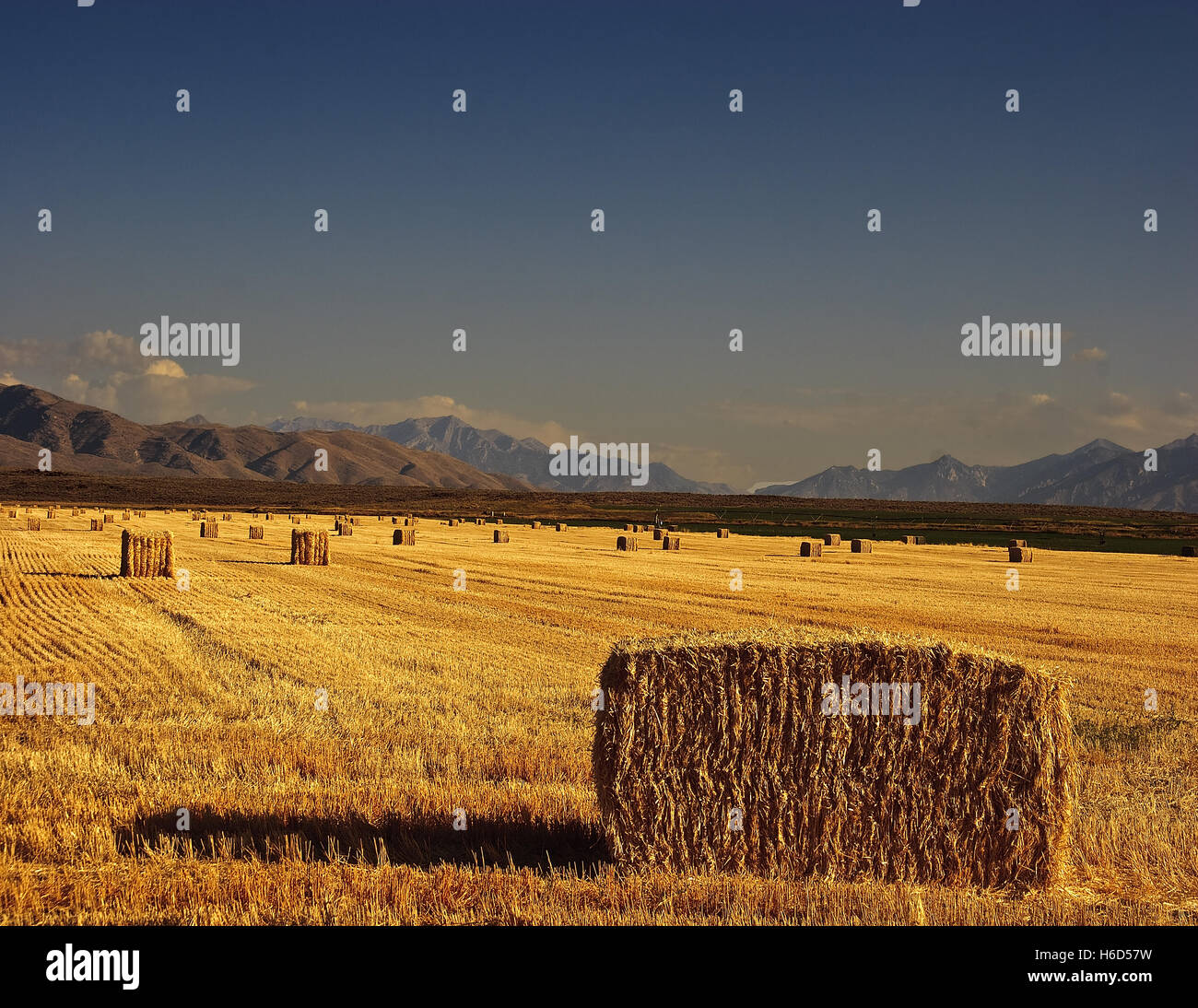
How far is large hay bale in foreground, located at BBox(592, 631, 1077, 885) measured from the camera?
304 inches

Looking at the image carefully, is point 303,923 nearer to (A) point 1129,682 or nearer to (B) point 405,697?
(B) point 405,697

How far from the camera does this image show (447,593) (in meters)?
29.7

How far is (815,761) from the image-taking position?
7820 millimetres

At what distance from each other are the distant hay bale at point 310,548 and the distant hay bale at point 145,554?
6.59 metres

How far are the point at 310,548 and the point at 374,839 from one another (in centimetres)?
3227

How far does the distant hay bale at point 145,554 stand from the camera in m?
32.4

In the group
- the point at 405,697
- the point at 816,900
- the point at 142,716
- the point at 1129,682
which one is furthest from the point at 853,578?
the point at 816,900
